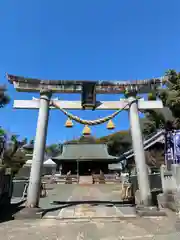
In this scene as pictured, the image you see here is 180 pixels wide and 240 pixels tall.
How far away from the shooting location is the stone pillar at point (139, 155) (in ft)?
22.3

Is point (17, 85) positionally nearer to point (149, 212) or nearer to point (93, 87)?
point (93, 87)

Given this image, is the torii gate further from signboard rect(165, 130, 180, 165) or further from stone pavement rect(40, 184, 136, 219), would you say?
signboard rect(165, 130, 180, 165)

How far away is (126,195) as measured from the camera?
9688mm

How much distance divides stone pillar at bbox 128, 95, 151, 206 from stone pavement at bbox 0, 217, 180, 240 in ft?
3.28

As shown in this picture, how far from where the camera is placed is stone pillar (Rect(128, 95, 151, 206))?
6.79m

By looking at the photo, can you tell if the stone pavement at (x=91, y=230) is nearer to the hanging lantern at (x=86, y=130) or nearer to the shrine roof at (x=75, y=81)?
the hanging lantern at (x=86, y=130)

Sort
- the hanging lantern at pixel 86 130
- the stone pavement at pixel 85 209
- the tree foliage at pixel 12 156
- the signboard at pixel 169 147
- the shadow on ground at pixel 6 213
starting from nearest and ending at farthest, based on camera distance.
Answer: the shadow on ground at pixel 6 213
the stone pavement at pixel 85 209
the signboard at pixel 169 147
the hanging lantern at pixel 86 130
the tree foliage at pixel 12 156

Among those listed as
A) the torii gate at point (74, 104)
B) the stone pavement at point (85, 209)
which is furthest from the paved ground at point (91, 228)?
the torii gate at point (74, 104)

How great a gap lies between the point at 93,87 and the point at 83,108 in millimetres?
996

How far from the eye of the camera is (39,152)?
713cm

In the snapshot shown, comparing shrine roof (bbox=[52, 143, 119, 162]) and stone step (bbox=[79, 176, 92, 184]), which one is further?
shrine roof (bbox=[52, 143, 119, 162])

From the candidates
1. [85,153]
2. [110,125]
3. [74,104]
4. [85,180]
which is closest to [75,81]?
[74,104]

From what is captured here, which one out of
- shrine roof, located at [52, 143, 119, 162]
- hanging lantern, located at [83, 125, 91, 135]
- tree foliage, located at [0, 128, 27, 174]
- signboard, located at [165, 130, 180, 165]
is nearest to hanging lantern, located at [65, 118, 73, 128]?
hanging lantern, located at [83, 125, 91, 135]

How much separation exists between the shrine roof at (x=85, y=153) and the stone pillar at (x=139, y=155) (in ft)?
75.5
